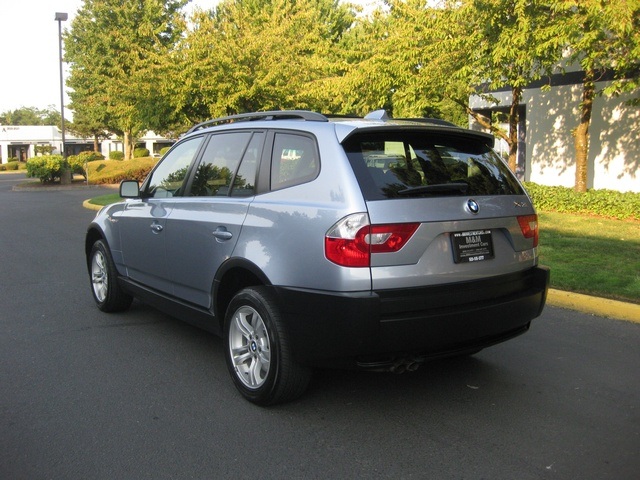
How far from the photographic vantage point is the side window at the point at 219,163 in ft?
15.1

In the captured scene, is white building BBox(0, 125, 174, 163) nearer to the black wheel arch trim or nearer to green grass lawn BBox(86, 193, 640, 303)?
green grass lawn BBox(86, 193, 640, 303)

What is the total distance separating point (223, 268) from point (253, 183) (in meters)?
0.63

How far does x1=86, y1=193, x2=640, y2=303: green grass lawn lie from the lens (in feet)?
22.9

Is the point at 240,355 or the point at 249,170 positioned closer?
the point at 240,355

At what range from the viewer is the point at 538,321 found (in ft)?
20.1

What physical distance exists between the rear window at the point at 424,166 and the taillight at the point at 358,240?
0.61 feet

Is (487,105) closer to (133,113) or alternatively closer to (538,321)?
(133,113)

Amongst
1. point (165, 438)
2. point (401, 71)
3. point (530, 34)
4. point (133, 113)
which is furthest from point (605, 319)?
point (133, 113)

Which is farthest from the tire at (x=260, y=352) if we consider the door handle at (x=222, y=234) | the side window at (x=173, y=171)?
the side window at (x=173, y=171)

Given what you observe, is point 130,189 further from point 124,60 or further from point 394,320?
point 124,60

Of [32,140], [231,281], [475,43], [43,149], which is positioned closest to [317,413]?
[231,281]

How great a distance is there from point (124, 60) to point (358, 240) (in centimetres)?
2613

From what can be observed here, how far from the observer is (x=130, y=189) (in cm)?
580

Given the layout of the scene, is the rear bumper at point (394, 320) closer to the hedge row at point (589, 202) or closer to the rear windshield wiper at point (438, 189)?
the rear windshield wiper at point (438, 189)
